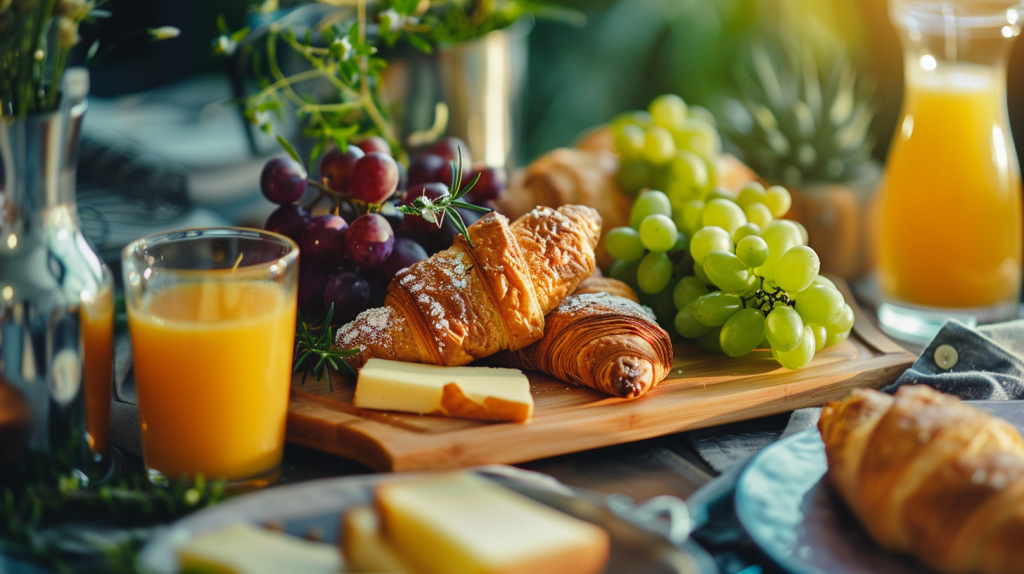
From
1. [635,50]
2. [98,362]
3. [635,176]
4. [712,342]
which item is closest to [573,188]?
[635,176]

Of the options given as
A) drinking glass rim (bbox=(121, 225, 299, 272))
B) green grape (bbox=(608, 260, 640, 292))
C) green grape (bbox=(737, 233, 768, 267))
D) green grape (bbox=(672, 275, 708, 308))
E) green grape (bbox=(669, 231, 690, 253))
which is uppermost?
drinking glass rim (bbox=(121, 225, 299, 272))

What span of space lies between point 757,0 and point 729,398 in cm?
201

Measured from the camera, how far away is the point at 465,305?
0.99 m

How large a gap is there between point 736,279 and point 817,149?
2.35ft

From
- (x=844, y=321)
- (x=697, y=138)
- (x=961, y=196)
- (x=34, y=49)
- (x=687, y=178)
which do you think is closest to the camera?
(x=34, y=49)

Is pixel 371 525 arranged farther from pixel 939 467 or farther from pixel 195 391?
pixel 939 467

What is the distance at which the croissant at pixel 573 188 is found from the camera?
4.74 ft

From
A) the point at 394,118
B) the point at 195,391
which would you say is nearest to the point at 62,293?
the point at 195,391

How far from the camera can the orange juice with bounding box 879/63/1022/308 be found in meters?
1.30

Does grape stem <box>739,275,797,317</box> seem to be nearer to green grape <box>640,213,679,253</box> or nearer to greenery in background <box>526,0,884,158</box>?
green grape <box>640,213,679,253</box>

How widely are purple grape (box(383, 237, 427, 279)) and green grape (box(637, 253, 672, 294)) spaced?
301 mm

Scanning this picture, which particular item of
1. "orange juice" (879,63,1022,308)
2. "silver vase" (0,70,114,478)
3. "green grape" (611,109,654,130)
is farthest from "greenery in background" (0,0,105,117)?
"orange juice" (879,63,1022,308)

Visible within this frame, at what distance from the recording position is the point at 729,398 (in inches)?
38.2

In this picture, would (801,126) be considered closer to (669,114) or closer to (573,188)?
(669,114)
